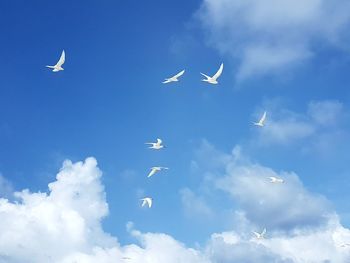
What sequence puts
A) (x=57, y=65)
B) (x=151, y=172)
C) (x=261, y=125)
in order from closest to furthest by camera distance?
(x=57, y=65), (x=261, y=125), (x=151, y=172)

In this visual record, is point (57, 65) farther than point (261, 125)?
No

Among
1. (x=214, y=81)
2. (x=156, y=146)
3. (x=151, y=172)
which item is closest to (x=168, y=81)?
(x=214, y=81)

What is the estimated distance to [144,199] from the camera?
149750mm

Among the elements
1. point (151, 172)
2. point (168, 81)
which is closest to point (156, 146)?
point (151, 172)

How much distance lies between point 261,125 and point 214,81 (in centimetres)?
1822

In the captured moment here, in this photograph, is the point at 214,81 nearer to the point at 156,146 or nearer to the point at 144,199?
the point at 156,146

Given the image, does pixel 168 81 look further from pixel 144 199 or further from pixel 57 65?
pixel 144 199

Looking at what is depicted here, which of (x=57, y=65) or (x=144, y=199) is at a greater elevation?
(x=57, y=65)

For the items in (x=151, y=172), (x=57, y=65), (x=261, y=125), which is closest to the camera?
(x=57, y=65)

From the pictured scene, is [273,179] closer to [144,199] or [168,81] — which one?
[144,199]

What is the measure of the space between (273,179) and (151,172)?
29231 millimetres

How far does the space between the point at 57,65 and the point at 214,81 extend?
31.1 metres

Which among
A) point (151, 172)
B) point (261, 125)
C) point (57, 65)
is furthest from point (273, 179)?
point (57, 65)

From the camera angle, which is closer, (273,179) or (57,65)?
(57,65)
